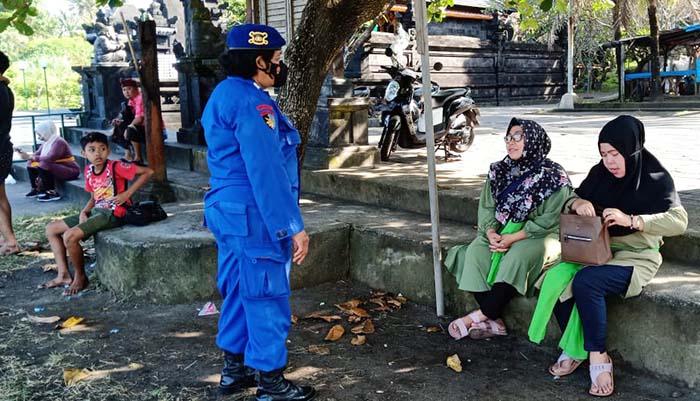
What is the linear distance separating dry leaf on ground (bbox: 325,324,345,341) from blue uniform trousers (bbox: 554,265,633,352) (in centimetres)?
148

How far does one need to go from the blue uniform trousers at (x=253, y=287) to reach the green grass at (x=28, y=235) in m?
3.50

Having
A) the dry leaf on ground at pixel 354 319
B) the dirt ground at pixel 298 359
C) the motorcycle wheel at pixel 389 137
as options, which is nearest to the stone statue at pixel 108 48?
the motorcycle wheel at pixel 389 137

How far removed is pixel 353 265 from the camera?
5246mm

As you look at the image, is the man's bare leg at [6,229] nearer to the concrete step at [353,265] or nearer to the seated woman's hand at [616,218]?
A: the concrete step at [353,265]

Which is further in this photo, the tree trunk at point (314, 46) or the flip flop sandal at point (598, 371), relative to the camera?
the tree trunk at point (314, 46)

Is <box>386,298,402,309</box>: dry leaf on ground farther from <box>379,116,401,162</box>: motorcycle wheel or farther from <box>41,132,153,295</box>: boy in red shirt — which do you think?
<box>379,116,401,162</box>: motorcycle wheel

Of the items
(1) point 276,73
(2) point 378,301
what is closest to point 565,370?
(2) point 378,301

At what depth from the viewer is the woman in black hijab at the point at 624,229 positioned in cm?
328

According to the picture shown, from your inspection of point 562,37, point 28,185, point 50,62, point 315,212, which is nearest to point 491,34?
point 562,37

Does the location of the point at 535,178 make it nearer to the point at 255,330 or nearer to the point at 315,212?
the point at 255,330

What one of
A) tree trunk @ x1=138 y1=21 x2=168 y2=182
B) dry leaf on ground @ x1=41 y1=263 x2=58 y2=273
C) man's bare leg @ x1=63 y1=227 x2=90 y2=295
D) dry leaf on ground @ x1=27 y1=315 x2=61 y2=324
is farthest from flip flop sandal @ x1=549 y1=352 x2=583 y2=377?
tree trunk @ x1=138 y1=21 x2=168 y2=182

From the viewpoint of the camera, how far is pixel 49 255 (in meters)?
6.32

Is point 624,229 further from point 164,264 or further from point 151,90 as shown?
point 151,90

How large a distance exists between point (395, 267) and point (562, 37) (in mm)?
23104
